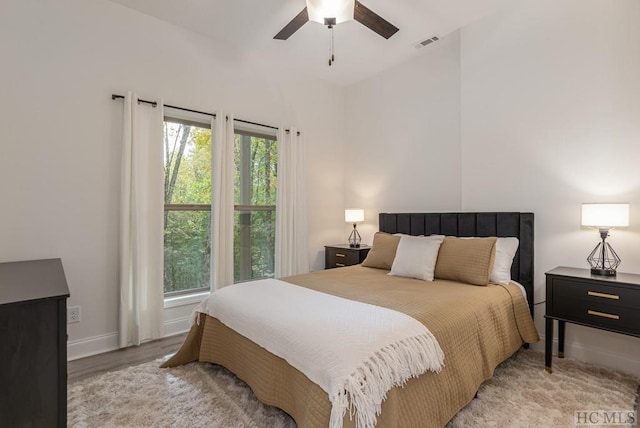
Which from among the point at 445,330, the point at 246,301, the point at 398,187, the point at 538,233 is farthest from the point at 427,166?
the point at 246,301

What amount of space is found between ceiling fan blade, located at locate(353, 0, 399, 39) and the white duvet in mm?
2014

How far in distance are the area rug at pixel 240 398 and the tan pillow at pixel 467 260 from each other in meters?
0.69

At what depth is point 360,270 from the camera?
3129mm

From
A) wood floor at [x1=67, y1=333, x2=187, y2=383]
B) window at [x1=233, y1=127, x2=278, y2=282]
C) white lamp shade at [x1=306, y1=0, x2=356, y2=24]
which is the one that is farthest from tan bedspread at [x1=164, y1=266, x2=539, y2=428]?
white lamp shade at [x1=306, y1=0, x2=356, y2=24]

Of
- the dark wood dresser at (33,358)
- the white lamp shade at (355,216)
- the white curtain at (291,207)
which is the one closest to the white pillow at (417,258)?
the white lamp shade at (355,216)

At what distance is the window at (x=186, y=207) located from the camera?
127 inches

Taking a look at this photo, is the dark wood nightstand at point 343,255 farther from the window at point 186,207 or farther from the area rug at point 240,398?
the area rug at point 240,398

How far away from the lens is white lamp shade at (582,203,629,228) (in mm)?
2207

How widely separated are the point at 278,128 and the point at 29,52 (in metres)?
2.23

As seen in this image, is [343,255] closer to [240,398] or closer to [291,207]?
[291,207]

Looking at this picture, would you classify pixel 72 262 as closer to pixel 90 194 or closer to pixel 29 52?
pixel 90 194

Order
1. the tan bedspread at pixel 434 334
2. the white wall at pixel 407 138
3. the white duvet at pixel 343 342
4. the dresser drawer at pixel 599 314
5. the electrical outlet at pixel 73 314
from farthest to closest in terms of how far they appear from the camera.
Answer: the white wall at pixel 407 138 < the electrical outlet at pixel 73 314 < the dresser drawer at pixel 599 314 < the tan bedspread at pixel 434 334 < the white duvet at pixel 343 342

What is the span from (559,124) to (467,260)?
4.56ft

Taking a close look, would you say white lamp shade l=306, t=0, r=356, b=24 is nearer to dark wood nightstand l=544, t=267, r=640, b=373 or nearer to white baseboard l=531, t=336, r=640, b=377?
dark wood nightstand l=544, t=267, r=640, b=373
